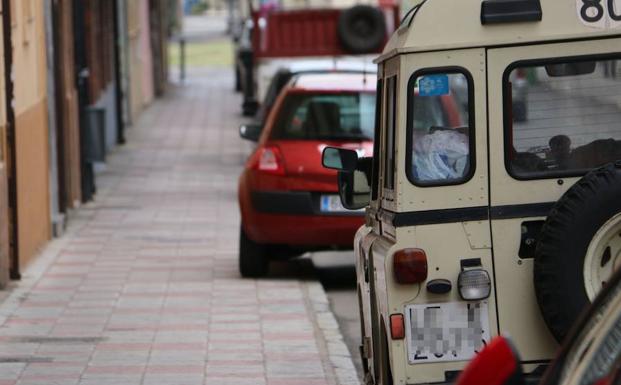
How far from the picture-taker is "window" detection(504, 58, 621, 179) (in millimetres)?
6668

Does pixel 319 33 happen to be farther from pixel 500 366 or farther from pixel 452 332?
pixel 500 366

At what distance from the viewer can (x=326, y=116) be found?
13.9 m

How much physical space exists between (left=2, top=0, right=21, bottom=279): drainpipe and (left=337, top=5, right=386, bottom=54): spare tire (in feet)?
44.7

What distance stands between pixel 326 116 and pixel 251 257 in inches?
51.5

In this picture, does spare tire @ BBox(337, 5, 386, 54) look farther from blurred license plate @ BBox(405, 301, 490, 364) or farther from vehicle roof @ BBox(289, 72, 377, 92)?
blurred license plate @ BBox(405, 301, 490, 364)

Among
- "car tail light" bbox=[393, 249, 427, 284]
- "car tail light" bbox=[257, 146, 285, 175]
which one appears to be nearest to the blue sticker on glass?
"car tail light" bbox=[393, 249, 427, 284]

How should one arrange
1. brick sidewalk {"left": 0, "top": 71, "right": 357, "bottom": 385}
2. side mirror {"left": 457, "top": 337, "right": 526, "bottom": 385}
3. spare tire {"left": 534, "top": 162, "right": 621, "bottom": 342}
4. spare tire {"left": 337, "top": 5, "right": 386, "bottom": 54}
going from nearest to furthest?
side mirror {"left": 457, "top": 337, "right": 526, "bottom": 385}, spare tire {"left": 534, "top": 162, "right": 621, "bottom": 342}, brick sidewalk {"left": 0, "top": 71, "right": 357, "bottom": 385}, spare tire {"left": 337, "top": 5, "right": 386, "bottom": 54}

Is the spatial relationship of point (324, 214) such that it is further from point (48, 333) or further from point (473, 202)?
point (473, 202)

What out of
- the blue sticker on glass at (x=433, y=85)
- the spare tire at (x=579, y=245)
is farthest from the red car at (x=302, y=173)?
the spare tire at (x=579, y=245)

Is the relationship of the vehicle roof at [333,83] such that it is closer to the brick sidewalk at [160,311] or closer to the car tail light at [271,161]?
the car tail light at [271,161]

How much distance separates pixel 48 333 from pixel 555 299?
17.8ft

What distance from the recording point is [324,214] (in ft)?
43.2

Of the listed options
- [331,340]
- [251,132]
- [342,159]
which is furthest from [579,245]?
[251,132]

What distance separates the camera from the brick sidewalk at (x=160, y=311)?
9688mm
